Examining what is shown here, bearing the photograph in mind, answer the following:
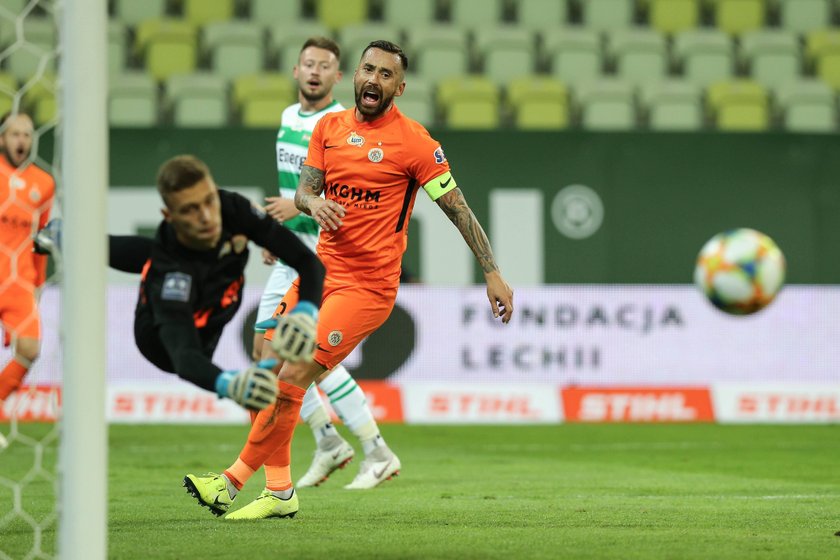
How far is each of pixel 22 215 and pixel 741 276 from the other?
5.01 meters

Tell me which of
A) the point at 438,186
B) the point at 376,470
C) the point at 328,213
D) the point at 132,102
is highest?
the point at 132,102

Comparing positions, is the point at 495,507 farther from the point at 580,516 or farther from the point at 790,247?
the point at 790,247

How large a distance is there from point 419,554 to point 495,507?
164 centimetres

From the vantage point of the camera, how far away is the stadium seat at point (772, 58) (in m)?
15.9

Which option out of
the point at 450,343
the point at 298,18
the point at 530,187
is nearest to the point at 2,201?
the point at 450,343

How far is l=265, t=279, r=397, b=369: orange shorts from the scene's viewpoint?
234 inches

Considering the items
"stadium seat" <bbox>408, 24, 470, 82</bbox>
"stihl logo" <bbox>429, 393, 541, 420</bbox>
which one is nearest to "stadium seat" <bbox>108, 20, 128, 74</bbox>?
"stadium seat" <bbox>408, 24, 470, 82</bbox>

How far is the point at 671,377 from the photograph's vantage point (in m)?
12.8

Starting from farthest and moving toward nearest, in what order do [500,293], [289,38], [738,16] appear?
[738,16]
[289,38]
[500,293]

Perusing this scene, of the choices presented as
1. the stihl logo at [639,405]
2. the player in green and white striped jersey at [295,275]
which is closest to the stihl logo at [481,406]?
the stihl logo at [639,405]

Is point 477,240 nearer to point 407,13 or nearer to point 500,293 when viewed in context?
point 500,293

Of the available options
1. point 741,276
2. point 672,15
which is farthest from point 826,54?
point 741,276

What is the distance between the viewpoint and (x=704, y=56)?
52.0 ft

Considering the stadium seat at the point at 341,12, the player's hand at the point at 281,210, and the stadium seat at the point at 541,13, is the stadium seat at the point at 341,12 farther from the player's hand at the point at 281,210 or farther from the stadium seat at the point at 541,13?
the player's hand at the point at 281,210
